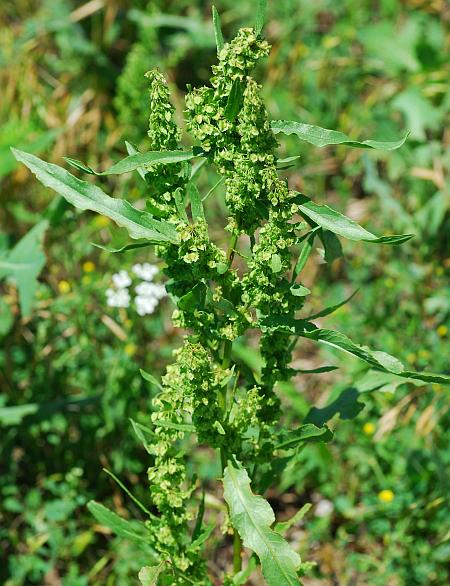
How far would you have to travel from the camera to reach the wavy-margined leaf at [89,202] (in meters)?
1.54

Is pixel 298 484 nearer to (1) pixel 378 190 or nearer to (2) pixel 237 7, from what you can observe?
(1) pixel 378 190

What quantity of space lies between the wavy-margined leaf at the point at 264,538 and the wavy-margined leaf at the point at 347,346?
349 mm

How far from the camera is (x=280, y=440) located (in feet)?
5.90

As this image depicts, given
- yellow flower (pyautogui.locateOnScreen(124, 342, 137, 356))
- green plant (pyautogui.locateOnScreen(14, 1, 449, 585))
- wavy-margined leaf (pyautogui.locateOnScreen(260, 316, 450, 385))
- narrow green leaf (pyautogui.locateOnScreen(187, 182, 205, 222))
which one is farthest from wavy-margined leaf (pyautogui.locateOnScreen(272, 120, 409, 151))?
yellow flower (pyautogui.locateOnScreen(124, 342, 137, 356))

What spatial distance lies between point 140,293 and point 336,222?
1.43m

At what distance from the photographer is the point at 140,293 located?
2.82m

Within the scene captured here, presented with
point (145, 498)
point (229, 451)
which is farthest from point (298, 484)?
point (229, 451)

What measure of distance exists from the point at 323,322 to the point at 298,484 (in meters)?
0.76

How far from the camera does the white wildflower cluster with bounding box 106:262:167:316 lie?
2783 mm

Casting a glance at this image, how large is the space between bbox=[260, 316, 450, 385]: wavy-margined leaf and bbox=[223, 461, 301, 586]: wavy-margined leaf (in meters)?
0.35

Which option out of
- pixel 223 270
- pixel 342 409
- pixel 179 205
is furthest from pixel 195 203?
pixel 342 409

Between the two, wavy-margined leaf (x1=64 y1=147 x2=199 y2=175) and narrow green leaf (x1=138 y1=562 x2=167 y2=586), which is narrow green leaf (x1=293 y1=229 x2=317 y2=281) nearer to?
wavy-margined leaf (x1=64 y1=147 x2=199 y2=175)

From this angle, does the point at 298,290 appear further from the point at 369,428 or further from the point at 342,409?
the point at 369,428

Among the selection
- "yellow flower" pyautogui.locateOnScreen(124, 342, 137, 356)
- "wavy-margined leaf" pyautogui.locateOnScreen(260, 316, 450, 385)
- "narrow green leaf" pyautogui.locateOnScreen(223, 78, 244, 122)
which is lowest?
"yellow flower" pyautogui.locateOnScreen(124, 342, 137, 356)
